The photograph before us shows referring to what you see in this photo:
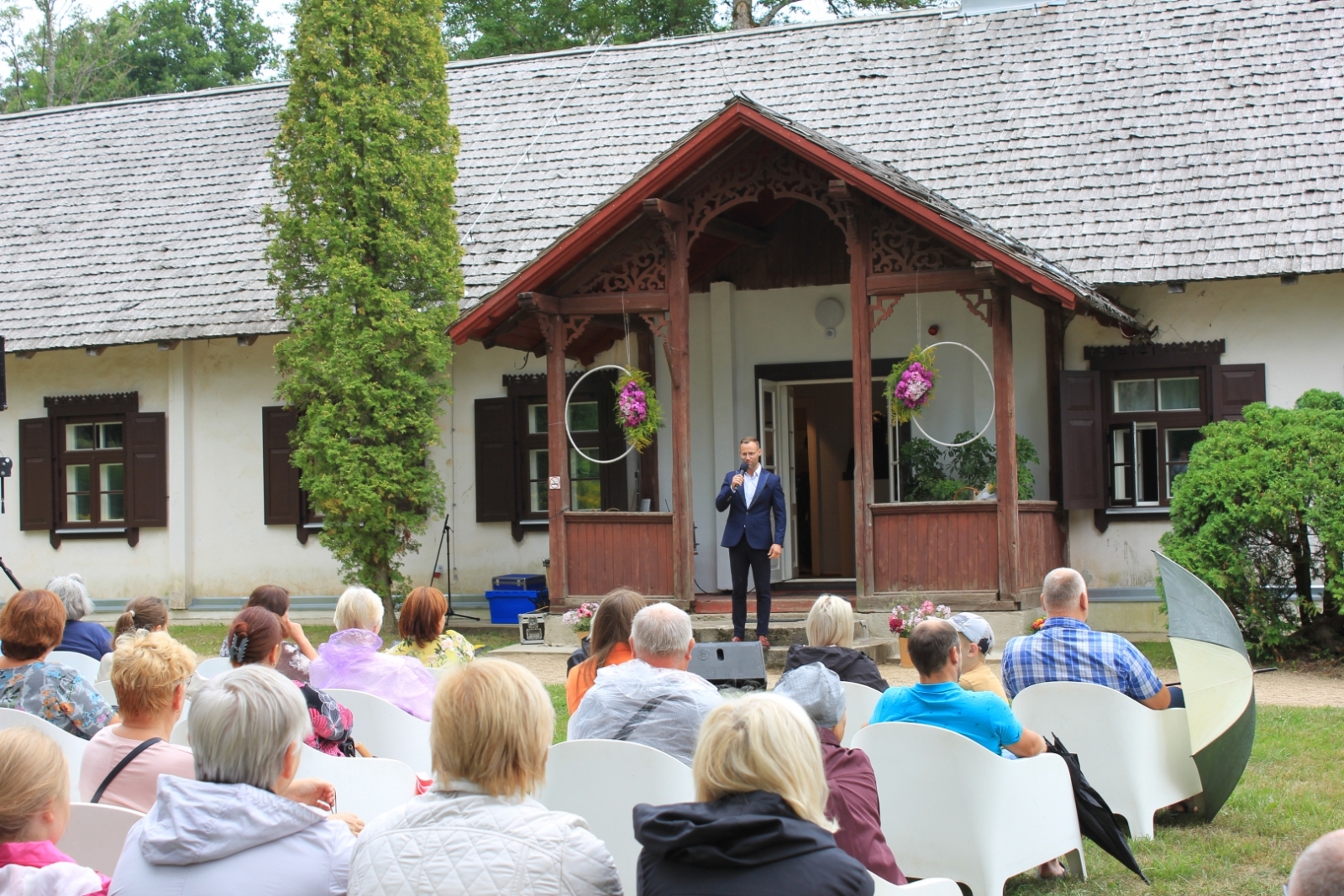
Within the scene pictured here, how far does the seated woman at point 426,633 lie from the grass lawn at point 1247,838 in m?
2.60

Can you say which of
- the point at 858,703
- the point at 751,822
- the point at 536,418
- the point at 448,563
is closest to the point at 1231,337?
the point at 536,418

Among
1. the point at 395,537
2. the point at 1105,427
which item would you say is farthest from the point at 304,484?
the point at 1105,427

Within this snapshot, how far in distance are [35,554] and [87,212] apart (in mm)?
4412

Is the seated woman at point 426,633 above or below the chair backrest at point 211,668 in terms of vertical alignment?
above

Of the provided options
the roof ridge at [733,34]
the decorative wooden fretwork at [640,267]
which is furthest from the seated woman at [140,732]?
the roof ridge at [733,34]

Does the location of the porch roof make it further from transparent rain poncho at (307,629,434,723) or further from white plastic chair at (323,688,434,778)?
white plastic chair at (323,688,434,778)

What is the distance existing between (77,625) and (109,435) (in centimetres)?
957

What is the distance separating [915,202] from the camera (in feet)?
33.6

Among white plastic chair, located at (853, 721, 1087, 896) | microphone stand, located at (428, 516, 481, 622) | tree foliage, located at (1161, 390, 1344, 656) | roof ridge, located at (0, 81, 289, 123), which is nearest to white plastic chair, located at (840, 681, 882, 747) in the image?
white plastic chair, located at (853, 721, 1087, 896)

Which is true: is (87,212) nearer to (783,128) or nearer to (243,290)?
(243,290)

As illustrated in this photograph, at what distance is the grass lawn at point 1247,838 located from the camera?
486 centimetres

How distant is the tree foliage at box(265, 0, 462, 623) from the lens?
40.2 feet

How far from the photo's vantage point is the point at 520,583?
1329cm

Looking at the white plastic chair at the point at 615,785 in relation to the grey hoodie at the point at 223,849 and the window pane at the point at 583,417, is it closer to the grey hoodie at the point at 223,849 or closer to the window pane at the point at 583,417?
the grey hoodie at the point at 223,849
